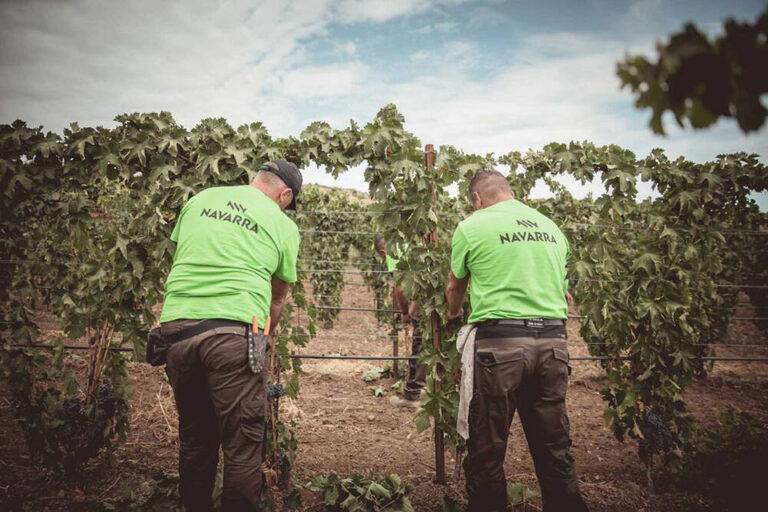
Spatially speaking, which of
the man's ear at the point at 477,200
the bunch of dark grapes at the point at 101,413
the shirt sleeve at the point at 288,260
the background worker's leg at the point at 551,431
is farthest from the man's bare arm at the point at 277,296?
the bunch of dark grapes at the point at 101,413

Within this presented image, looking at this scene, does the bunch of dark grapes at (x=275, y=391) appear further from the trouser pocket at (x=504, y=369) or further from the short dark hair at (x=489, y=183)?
the short dark hair at (x=489, y=183)

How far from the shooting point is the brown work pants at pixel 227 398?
193 centimetres

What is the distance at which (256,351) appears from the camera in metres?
2.02

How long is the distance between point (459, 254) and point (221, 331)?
1388mm

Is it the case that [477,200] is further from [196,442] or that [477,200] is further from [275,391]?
[196,442]

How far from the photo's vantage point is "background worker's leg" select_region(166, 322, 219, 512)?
2043mm

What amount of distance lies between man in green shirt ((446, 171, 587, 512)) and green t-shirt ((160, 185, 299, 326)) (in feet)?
3.83

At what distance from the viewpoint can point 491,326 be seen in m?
2.24

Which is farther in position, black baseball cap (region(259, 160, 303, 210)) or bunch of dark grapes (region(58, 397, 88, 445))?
bunch of dark grapes (region(58, 397, 88, 445))

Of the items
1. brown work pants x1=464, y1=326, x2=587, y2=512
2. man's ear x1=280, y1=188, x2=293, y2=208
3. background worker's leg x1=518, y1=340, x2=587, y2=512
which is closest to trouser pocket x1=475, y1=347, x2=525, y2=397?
brown work pants x1=464, y1=326, x2=587, y2=512

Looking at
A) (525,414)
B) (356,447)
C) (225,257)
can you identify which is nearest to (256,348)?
(225,257)

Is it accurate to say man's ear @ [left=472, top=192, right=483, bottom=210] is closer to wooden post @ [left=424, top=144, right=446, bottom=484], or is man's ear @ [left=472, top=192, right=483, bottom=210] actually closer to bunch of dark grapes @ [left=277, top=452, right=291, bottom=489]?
wooden post @ [left=424, top=144, right=446, bottom=484]

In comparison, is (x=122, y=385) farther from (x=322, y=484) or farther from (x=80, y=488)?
(x=322, y=484)

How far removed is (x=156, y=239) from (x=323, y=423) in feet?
9.31
